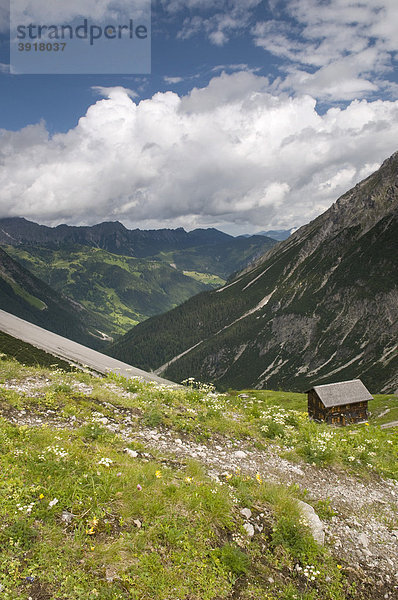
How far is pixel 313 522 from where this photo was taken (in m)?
8.50

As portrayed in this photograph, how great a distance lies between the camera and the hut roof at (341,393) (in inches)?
2665

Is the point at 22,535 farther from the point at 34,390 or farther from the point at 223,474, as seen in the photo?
the point at 34,390

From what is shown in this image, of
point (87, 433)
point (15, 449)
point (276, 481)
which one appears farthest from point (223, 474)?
point (15, 449)

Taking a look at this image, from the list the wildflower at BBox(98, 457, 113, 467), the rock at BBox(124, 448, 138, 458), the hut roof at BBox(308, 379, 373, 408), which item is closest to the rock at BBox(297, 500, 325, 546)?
the rock at BBox(124, 448, 138, 458)

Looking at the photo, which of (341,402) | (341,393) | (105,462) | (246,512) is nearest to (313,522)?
(246,512)

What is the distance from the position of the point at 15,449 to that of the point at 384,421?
78.3 meters

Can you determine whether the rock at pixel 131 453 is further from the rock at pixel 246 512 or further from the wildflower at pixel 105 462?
the rock at pixel 246 512

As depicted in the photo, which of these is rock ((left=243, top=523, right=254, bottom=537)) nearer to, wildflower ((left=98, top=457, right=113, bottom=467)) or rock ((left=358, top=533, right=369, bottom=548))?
rock ((left=358, top=533, right=369, bottom=548))

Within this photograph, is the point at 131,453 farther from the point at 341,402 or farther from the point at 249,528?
the point at 341,402

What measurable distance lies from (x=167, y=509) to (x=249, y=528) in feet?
7.06

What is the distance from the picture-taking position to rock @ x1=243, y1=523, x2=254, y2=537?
783cm

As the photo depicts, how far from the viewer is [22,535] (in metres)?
6.25

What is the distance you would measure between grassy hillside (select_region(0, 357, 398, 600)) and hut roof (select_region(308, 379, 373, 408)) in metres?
59.0

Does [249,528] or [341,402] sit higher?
[249,528]
